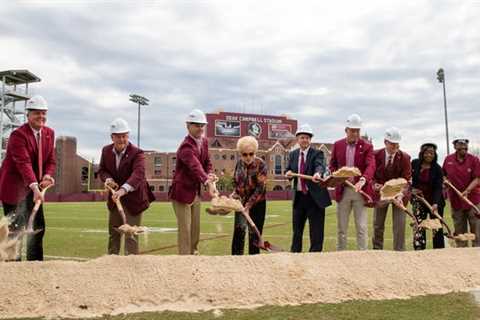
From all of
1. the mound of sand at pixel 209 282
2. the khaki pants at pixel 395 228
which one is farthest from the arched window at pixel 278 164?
the mound of sand at pixel 209 282

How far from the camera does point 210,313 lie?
362 cm

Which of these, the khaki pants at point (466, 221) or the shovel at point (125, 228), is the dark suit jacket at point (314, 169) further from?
the khaki pants at point (466, 221)

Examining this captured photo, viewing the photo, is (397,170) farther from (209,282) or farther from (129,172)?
(129,172)

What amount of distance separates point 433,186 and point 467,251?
1.40 meters

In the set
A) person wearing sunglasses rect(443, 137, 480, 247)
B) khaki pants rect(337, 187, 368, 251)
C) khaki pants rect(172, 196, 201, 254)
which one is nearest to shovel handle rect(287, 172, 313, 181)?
khaki pants rect(337, 187, 368, 251)

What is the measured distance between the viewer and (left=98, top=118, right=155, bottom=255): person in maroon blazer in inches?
205

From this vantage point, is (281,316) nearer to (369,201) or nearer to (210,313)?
(210,313)

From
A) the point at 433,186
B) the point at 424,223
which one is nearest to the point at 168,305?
the point at 424,223

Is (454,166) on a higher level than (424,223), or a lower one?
higher

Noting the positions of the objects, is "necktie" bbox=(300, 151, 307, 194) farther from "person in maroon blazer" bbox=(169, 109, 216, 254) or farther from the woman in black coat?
the woman in black coat

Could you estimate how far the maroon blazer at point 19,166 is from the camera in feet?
15.3

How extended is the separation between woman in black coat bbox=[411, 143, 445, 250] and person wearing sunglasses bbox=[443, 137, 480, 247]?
434 mm

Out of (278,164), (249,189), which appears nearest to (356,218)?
(249,189)

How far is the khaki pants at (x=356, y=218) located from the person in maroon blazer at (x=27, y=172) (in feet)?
11.6
